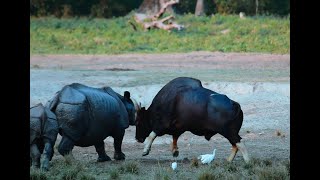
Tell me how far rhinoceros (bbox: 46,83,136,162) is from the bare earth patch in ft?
2.54

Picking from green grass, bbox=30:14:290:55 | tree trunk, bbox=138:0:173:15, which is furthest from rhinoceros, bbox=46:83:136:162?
tree trunk, bbox=138:0:173:15

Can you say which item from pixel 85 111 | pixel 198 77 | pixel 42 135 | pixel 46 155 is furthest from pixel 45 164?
pixel 198 77

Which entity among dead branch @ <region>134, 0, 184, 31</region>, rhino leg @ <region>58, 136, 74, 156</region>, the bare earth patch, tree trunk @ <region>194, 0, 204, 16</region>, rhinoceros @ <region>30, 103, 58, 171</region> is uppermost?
tree trunk @ <region>194, 0, 204, 16</region>

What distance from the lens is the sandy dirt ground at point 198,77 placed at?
14.5 m

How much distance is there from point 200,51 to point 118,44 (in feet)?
13.8

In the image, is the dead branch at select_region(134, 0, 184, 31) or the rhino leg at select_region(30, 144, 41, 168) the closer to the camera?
the rhino leg at select_region(30, 144, 41, 168)

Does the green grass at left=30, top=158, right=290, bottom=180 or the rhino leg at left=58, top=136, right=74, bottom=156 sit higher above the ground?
the rhino leg at left=58, top=136, right=74, bottom=156

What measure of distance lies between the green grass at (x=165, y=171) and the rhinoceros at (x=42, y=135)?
0.21 m

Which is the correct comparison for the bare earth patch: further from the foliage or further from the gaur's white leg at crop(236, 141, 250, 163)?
the foliage

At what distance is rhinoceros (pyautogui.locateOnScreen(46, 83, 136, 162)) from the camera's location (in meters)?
11.1

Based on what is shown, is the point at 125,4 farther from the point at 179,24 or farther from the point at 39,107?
the point at 39,107

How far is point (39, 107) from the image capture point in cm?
1061
